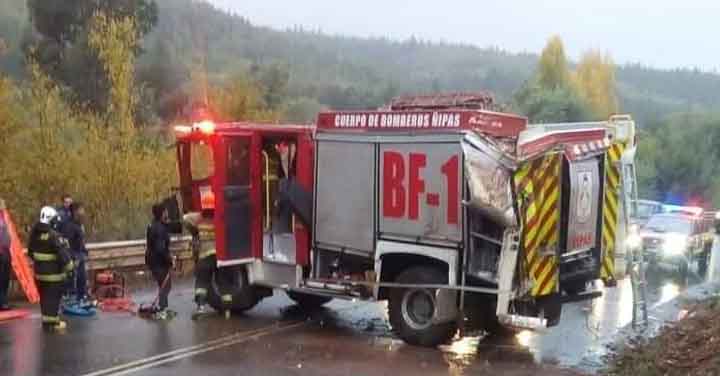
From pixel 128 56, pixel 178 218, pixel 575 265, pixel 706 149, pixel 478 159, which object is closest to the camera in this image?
pixel 478 159

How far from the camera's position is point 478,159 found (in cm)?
1045

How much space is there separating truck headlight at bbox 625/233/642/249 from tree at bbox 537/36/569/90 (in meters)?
53.8

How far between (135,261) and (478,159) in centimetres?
827

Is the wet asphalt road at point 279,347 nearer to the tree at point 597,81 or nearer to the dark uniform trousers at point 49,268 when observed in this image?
the dark uniform trousers at point 49,268

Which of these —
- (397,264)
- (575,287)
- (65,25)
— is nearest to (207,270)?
(397,264)

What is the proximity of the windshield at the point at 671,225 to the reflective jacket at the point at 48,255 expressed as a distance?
15.0 meters

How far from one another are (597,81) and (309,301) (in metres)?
57.5

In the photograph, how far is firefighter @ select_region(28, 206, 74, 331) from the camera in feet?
38.0

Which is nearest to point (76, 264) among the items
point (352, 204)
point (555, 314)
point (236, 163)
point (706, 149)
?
point (236, 163)

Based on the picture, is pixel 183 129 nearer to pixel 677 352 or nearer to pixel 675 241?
pixel 677 352

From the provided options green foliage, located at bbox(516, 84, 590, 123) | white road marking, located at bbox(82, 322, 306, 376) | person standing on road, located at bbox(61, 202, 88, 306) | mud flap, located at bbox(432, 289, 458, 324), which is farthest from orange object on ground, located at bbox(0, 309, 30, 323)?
green foliage, located at bbox(516, 84, 590, 123)

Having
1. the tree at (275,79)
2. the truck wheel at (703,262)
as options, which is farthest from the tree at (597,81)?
the truck wheel at (703,262)

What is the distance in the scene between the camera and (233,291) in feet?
42.6

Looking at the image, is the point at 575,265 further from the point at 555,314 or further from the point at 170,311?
the point at 170,311
